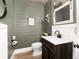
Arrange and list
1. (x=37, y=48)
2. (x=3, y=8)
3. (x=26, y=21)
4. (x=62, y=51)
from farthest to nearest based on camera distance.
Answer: (x=26, y=21) → (x=37, y=48) → (x=3, y=8) → (x=62, y=51)

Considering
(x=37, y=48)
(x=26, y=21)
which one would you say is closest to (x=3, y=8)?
(x=26, y=21)

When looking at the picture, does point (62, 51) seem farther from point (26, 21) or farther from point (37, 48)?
point (26, 21)

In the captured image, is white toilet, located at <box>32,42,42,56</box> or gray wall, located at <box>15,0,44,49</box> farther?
gray wall, located at <box>15,0,44,49</box>

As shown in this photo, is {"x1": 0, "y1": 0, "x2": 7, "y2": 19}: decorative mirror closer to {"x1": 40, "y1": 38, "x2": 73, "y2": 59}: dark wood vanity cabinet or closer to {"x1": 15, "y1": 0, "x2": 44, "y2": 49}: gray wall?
{"x1": 15, "y1": 0, "x2": 44, "y2": 49}: gray wall

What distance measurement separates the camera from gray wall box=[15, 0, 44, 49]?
126 inches

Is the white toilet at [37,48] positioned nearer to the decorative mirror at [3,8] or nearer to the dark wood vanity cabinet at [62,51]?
the dark wood vanity cabinet at [62,51]

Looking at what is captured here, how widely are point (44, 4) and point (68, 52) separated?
9.20ft

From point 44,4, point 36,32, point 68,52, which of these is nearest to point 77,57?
point 68,52

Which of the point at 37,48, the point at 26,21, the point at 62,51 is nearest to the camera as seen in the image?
the point at 62,51

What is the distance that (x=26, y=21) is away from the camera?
339cm

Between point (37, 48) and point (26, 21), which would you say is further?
point (26, 21)

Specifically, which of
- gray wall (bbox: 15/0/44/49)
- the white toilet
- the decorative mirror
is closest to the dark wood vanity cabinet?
the white toilet

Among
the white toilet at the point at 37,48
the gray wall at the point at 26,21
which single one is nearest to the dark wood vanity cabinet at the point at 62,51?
the white toilet at the point at 37,48

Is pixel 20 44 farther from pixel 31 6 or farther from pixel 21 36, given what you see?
pixel 31 6
